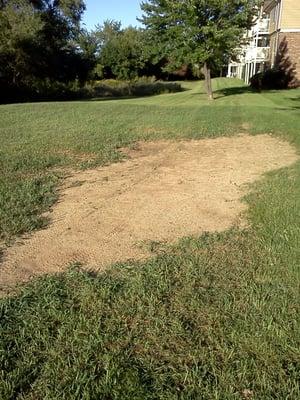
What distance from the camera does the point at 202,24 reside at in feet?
74.0

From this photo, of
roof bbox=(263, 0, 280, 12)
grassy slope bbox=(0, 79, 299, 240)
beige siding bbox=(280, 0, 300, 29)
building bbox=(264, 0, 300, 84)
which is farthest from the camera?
roof bbox=(263, 0, 280, 12)

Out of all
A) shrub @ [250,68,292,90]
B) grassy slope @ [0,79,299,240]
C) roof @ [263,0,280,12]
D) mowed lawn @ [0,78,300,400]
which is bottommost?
shrub @ [250,68,292,90]

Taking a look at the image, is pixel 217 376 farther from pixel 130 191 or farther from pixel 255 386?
pixel 130 191

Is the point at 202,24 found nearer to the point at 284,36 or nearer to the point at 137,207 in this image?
the point at 284,36

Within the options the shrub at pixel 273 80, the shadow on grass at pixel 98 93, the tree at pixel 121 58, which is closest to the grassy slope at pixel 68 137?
the shrub at pixel 273 80

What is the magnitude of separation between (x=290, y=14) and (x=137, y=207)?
30.6 meters

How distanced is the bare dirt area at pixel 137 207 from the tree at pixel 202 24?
14638mm

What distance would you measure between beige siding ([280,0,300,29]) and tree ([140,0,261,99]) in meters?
8.85

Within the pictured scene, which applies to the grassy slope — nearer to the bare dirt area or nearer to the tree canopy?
the bare dirt area

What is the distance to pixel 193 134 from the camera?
11.7 meters

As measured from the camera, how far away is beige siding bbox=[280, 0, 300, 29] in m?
30.5

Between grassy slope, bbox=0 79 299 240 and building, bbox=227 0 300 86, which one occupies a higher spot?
building, bbox=227 0 300 86

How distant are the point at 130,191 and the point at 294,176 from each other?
2.84m

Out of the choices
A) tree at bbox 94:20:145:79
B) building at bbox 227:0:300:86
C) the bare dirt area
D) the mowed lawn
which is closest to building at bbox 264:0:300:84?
building at bbox 227:0:300:86
